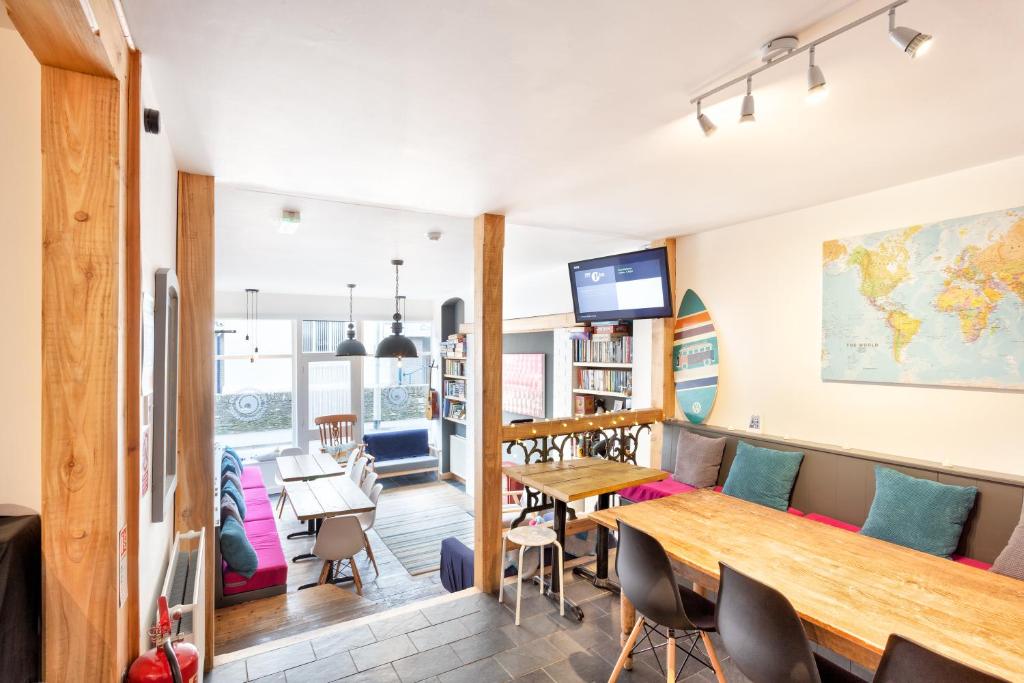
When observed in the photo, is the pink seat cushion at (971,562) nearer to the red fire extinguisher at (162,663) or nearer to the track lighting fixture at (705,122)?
the track lighting fixture at (705,122)

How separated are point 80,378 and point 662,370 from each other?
383 cm

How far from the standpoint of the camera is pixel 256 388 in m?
8.47

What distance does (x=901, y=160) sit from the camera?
2.53 m

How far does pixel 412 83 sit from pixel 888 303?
2927 mm

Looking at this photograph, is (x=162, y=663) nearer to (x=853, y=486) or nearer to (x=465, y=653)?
(x=465, y=653)

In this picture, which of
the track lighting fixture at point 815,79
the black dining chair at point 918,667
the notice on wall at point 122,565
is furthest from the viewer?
the track lighting fixture at point 815,79

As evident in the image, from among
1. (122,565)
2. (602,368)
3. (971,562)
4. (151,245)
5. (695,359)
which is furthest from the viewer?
(602,368)

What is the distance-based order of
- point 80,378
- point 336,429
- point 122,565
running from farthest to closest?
point 336,429, point 122,565, point 80,378

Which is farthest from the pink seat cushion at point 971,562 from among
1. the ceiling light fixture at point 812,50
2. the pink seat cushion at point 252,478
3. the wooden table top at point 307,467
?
the pink seat cushion at point 252,478

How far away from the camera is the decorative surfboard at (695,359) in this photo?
4.02 m

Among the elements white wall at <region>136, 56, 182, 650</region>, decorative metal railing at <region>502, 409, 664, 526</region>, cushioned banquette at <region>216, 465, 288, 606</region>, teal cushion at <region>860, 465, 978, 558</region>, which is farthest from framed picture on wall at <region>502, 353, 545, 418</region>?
white wall at <region>136, 56, 182, 650</region>

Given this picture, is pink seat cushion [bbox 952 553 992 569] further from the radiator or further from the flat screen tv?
the radiator

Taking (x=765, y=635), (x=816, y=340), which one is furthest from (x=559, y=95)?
(x=816, y=340)

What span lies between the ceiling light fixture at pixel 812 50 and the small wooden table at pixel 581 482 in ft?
6.62
